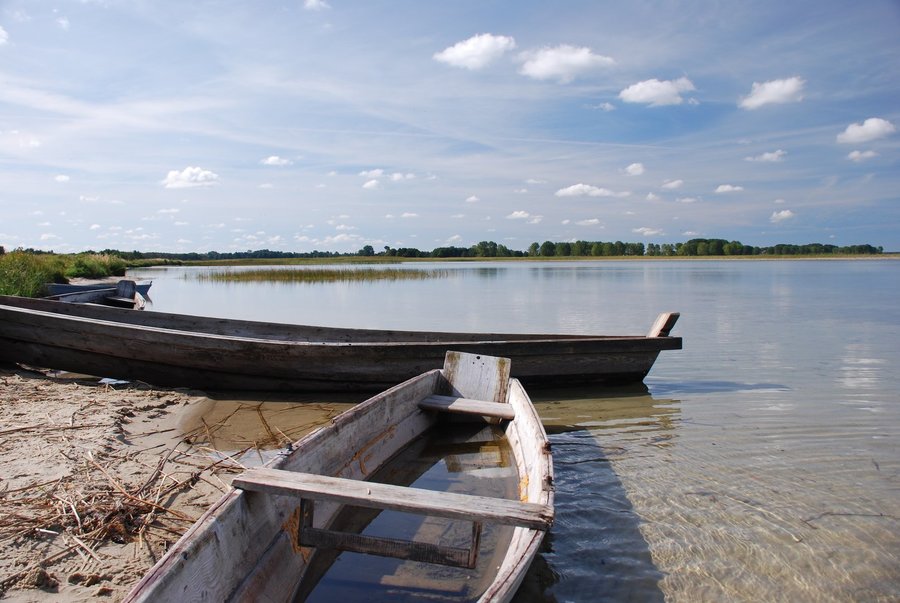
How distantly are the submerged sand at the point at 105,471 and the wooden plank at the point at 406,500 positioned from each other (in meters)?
0.95

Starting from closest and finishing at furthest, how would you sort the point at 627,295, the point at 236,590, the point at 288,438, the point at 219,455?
the point at 236,590 < the point at 219,455 < the point at 288,438 < the point at 627,295

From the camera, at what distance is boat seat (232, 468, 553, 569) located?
2877 mm

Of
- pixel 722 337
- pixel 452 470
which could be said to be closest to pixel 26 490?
pixel 452 470

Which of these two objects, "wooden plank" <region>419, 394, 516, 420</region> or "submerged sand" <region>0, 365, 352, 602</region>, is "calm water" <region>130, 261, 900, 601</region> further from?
Answer: "submerged sand" <region>0, 365, 352, 602</region>

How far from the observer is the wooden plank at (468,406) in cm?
583

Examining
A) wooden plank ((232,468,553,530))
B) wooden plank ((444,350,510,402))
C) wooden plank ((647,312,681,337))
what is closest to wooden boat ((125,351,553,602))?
wooden plank ((232,468,553,530))

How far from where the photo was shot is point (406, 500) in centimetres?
293

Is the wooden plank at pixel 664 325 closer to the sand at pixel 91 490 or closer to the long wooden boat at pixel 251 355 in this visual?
the long wooden boat at pixel 251 355

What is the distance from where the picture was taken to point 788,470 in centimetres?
542

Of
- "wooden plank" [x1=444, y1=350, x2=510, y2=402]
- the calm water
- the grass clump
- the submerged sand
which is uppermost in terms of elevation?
the grass clump

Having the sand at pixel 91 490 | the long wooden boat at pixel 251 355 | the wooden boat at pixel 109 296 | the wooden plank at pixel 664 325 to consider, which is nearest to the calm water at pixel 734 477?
the long wooden boat at pixel 251 355

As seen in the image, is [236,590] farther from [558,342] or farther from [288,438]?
[558,342]

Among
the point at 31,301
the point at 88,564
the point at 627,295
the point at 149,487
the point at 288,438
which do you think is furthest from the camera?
the point at 627,295

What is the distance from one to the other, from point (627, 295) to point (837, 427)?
771 inches
